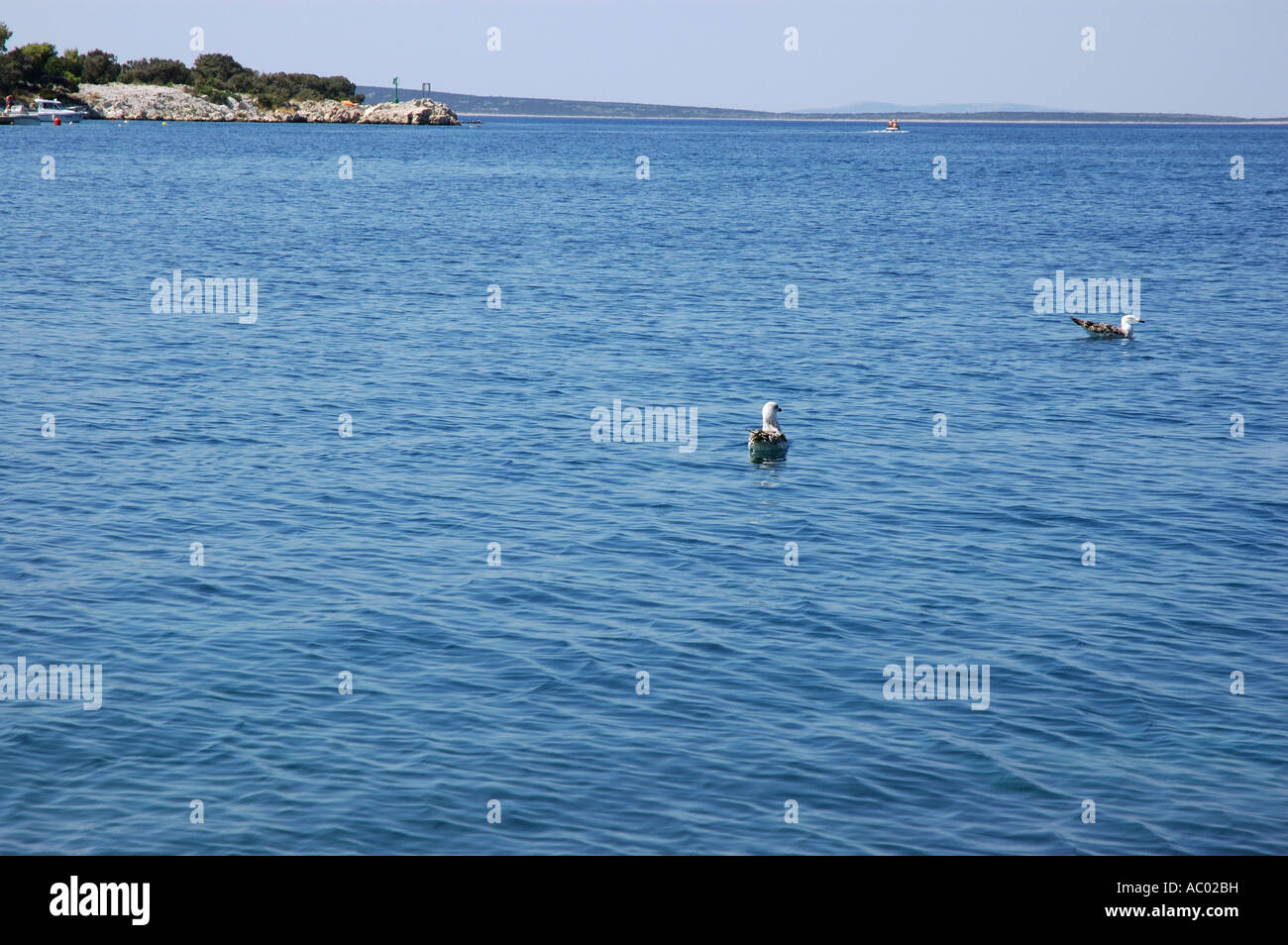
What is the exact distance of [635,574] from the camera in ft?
67.3

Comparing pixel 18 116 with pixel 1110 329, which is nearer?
pixel 1110 329

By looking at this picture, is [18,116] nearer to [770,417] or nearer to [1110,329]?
[1110,329]

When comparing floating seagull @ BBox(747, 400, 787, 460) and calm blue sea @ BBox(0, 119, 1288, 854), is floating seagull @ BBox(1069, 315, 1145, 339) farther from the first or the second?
floating seagull @ BBox(747, 400, 787, 460)

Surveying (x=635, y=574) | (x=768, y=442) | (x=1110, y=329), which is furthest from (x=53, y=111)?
(x=635, y=574)

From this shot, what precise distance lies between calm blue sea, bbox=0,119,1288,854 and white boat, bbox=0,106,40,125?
150 m

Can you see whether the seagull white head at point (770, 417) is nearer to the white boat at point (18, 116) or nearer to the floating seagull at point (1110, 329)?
the floating seagull at point (1110, 329)

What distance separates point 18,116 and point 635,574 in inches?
7681

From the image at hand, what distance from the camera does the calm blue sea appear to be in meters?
13.4

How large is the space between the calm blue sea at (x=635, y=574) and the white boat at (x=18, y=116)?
150327mm

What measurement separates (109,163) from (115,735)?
11779 centimetres

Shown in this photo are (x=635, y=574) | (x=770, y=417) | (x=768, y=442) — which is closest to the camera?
(x=635, y=574)
